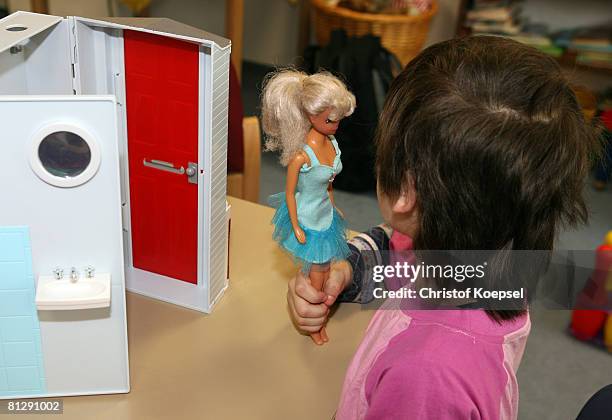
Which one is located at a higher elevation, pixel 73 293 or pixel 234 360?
pixel 73 293

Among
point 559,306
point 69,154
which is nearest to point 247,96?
point 559,306

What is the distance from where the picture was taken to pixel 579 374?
1761 millimetres

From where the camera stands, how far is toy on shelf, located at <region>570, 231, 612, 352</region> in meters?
1.71

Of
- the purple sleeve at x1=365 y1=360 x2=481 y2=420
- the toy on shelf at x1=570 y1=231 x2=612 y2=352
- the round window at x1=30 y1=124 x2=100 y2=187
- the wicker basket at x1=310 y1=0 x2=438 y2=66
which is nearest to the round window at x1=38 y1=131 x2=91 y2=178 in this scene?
the round window at x1=30 y1=124 x2=100 y2=187

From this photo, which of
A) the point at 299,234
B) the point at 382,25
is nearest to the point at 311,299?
the point at 299,234

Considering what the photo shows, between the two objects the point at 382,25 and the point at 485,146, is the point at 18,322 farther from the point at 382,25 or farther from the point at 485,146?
the point at 382,25

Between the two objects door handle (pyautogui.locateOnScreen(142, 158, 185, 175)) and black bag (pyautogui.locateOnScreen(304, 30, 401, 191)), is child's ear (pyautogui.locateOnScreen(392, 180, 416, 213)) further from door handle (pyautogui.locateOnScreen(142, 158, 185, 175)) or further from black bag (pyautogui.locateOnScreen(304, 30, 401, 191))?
black bag (pyautogui.locateOnScreen(304, 30, 401, 191))

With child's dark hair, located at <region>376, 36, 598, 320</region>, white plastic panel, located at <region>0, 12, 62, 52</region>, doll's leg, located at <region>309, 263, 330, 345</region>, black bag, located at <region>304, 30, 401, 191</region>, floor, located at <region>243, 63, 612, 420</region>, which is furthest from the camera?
black bag, located at <region>304, 30, 401, 191</region>

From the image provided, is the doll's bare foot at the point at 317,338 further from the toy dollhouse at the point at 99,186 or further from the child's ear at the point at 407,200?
the child's ear at the point at 407,200

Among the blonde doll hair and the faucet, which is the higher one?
the blonde doll hair

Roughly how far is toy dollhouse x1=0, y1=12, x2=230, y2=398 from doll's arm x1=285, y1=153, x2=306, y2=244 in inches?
4.4

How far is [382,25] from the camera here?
2633mm

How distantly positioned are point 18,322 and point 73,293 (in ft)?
0.24

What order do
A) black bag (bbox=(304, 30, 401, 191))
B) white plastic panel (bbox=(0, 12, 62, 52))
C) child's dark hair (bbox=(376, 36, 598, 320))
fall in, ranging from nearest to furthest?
child's dark hair (bbox=(376, 36, 598, 320)) < white plastic panel (bbox=(0, 12, 62, 52)) < black bag (bbox=(304, 30, 401, 191))
